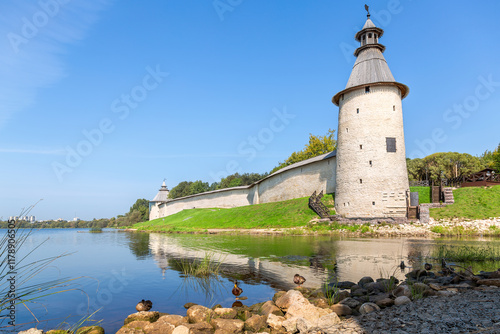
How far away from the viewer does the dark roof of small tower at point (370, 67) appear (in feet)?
97.1

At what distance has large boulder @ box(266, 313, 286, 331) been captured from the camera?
4.79 metres

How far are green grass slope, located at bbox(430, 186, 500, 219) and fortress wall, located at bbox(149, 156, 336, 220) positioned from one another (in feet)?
38.9

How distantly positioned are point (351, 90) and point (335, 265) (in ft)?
80.0

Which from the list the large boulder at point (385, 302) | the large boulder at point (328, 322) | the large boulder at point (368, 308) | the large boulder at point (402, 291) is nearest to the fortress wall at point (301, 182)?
the large boulder at point (402, 291)

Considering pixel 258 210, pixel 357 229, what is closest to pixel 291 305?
pixel 357 229

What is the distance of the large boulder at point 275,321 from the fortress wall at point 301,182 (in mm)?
30888

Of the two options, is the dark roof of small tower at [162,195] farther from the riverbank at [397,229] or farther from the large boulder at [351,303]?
the large boulder at [351,303]

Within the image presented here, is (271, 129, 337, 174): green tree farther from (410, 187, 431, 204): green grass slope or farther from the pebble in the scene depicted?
the pebble

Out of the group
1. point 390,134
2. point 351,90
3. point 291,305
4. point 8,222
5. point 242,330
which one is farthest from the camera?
point 351,90

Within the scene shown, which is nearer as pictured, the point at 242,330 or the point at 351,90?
the point at 242,330

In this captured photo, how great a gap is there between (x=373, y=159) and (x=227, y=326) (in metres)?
27.0

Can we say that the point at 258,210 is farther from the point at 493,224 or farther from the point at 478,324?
the point at 478,324

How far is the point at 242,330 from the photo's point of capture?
4883 mm

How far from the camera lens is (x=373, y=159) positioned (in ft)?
94.1
